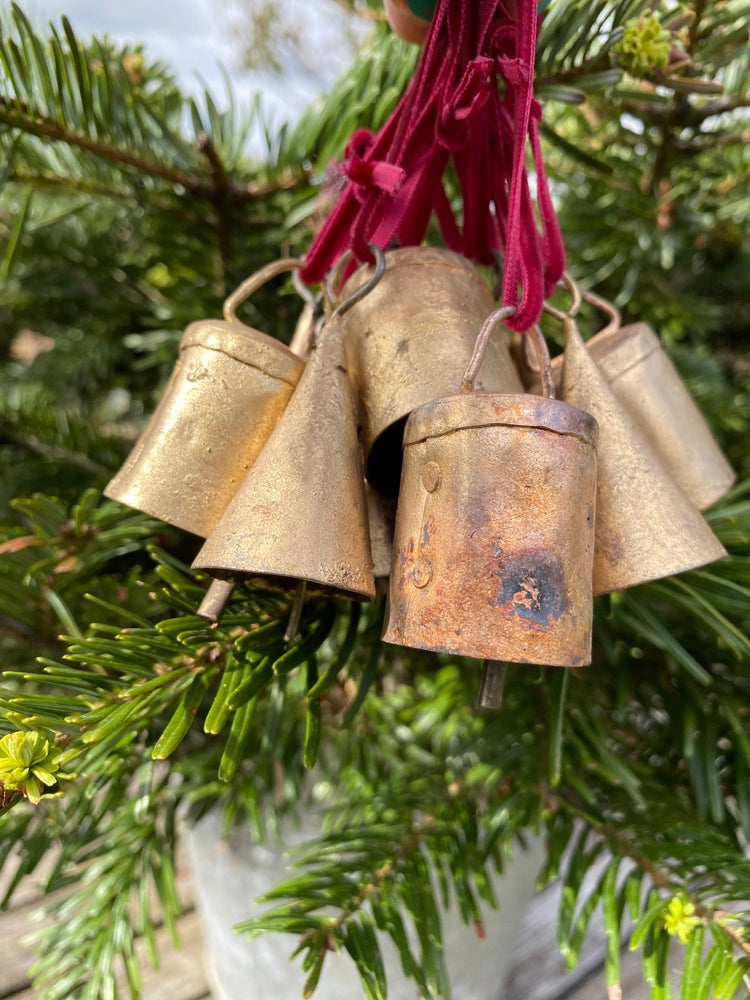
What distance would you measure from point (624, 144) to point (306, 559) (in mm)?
415

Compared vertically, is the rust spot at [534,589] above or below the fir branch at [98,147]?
below

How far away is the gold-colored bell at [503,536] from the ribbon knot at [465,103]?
A: 13cm

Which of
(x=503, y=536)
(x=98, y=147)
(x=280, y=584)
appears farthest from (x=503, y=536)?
(x=98, y=147)

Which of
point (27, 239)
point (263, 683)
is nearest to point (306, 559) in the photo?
point (263, 683)

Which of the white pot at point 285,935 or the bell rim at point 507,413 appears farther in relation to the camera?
the white pot at point 285,935

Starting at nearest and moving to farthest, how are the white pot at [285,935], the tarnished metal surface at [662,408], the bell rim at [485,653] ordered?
the bell rim at [485,653]
the tarnished metal surface at [662,408]
the white pot at [285,935]

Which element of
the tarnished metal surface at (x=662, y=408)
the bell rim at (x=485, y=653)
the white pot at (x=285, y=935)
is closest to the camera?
the bell rim at (x=485, y=653)

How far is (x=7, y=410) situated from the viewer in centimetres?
50

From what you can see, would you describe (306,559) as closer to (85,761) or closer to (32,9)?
(85,761)

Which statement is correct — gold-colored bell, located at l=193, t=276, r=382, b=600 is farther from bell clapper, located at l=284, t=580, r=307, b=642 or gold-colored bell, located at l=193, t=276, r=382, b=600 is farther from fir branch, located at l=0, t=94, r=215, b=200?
fir branch, located at l=0, t=94, r=215, b=200

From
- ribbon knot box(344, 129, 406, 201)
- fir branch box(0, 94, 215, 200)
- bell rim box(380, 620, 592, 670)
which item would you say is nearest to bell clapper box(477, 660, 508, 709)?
bell rim box(380, 620, 592, 670)

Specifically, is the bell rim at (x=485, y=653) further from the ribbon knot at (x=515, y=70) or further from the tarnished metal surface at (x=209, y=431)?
the ribbon knot at (x=515, y=70)

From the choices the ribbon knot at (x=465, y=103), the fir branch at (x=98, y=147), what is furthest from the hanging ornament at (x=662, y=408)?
the fir branch at (x=98, y=147)

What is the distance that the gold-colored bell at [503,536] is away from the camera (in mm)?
234
